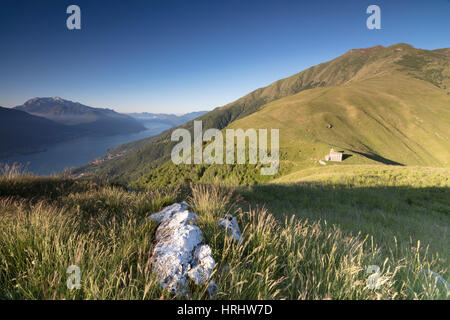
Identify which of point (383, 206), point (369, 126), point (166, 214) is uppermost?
point (369, 126)

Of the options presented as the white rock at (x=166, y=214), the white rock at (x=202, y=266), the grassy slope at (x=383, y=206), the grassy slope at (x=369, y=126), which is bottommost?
the grassy slope at (x=383, y=206)

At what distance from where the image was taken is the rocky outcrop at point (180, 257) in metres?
2.03

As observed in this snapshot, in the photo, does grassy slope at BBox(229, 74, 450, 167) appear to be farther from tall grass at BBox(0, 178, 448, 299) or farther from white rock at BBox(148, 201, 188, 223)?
tall grass at BBox(0, 178, 448, 299)

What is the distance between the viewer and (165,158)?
6978 inches

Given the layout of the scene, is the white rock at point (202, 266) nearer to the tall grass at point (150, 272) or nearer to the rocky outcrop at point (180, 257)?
the rocky outcrop at point (180, 257)

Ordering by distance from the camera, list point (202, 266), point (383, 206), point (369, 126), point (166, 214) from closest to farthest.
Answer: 1. point (202, 266)
2. point (166, 214)
3. point (383, 206)
4. point (369, 126)

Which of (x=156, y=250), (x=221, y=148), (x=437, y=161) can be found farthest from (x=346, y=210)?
(x=437, y=161)

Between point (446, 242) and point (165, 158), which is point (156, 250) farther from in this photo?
point (165, 158)

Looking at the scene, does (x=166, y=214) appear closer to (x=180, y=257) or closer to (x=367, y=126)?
(x=180, y=257)

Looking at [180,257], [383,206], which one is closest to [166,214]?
[180,257]

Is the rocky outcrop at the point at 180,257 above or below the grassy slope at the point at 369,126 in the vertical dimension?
below

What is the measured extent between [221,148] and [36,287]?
55614 millimetres

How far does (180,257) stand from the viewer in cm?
229

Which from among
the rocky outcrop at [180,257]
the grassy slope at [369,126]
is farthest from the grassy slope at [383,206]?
the grassy slope at [369,126]
